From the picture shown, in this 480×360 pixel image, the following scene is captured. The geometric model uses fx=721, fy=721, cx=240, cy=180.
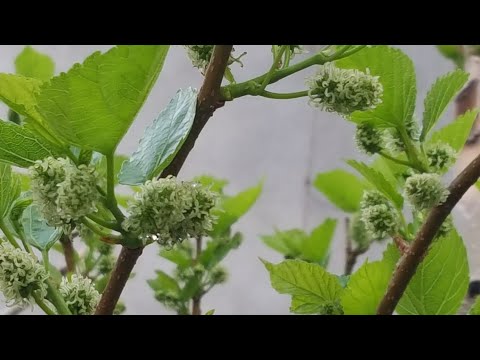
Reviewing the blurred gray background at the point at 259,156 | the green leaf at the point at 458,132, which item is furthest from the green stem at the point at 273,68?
the blurred gray background at the point at 259,156

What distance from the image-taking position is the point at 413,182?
389 mm

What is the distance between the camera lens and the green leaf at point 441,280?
0.39m

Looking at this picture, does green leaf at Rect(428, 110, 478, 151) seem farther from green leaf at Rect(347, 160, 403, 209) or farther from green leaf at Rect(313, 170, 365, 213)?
green leaf at Rect(313, 170, 365, 213)

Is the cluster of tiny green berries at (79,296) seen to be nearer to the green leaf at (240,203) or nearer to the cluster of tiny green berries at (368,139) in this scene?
the cluster of tiny green berries at (368,139)

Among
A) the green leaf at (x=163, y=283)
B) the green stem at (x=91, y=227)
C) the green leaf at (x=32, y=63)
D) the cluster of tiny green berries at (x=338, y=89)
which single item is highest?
the green leaf at (x=32, y=63)

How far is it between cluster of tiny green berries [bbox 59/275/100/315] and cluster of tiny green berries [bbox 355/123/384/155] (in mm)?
175

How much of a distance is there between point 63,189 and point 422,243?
21 cm

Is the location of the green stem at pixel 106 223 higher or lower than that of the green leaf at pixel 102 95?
lower

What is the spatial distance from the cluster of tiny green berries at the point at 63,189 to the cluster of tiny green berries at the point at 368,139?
20cm
